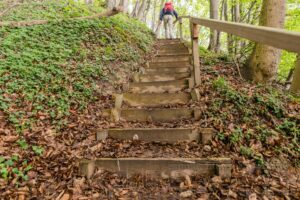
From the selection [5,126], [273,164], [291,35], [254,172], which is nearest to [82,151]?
[5,126]

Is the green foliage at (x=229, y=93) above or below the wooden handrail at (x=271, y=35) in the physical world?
below

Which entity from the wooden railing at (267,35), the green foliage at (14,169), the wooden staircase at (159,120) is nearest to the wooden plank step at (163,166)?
the wooden staircase at (159,120)

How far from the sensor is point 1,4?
743cm

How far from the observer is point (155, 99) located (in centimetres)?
472

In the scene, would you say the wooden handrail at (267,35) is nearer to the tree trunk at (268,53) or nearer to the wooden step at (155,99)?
the wooden step at (155,99)

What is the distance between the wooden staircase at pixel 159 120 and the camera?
293 cm

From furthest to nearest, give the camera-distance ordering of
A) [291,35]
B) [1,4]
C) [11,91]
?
[1,4] < [11,91] < [291,35]

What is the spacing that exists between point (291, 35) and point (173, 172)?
6.93 ft

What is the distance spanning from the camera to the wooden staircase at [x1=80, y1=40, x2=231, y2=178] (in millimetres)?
2928

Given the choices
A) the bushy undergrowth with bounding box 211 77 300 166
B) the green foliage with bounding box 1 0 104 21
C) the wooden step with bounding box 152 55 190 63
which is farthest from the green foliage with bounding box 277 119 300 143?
the green foliage with bounding box 1 0 104 21

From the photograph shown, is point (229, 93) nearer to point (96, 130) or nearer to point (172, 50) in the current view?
point (96, 130)

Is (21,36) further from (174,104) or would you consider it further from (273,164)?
(273,164)

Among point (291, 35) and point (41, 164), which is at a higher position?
point (291, 35)

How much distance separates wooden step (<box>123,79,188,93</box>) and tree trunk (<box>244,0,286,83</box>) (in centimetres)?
156
